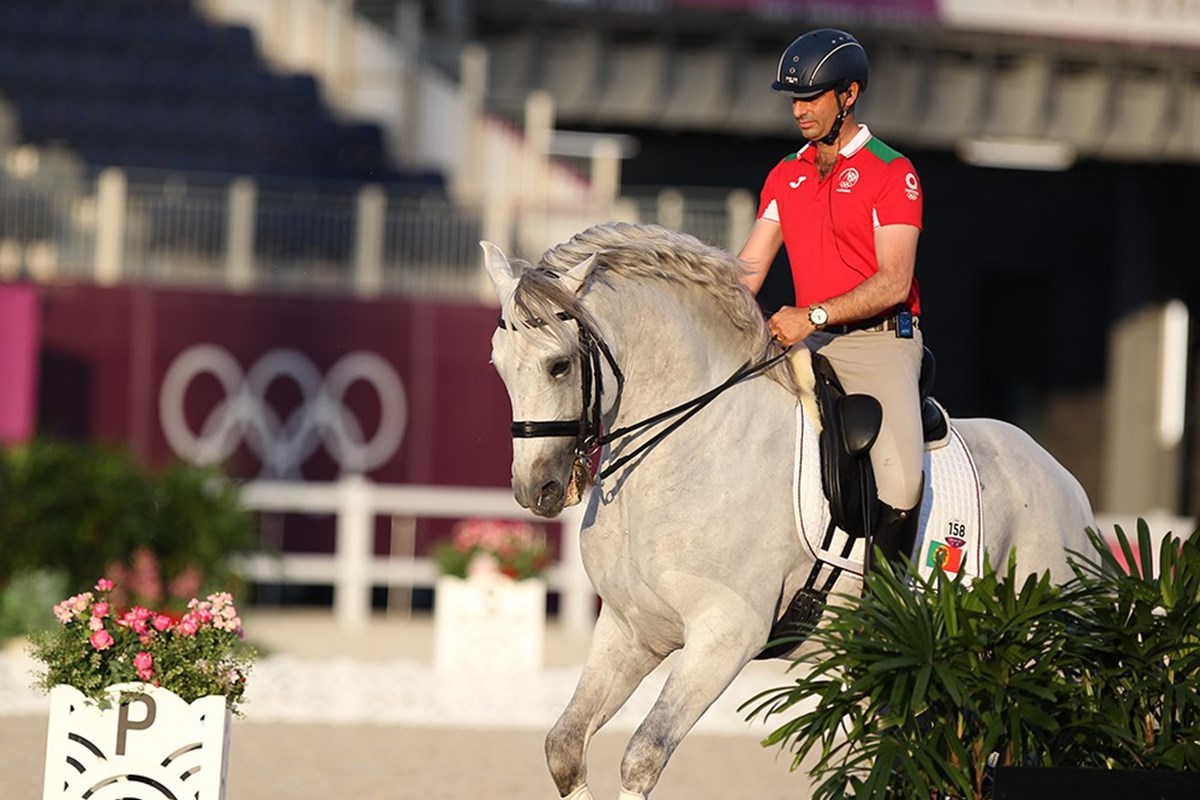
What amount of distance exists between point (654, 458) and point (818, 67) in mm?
1416

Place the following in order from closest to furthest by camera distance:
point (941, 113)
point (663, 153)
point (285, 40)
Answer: point (285, 40), point (941, 113), point (663, 153)

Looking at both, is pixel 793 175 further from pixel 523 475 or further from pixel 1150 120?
pixel 1150 120

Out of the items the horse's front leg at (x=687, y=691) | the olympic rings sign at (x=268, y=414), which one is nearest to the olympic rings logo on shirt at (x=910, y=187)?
the horse's front leg at (x=687, y=691)

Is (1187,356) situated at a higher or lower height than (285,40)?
lower

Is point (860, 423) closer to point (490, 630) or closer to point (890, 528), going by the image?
point (890, 528)

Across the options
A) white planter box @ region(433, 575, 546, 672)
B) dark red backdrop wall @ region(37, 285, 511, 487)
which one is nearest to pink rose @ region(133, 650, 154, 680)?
white planter box @ region(433, 575, 546, 672)

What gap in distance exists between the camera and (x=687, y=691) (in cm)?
670

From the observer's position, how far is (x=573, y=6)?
30031mm

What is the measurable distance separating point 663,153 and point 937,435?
29319 mm

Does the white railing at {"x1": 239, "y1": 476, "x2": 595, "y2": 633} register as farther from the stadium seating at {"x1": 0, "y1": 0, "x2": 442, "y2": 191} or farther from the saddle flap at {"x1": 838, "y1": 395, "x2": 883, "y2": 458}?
the saddle flap at {"x1": 838, "y1": 395, "x2": 883, "y2": 458}

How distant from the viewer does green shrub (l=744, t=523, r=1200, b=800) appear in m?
6.41

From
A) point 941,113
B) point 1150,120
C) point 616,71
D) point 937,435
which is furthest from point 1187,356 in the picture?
point 937,435

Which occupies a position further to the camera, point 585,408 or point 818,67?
point 818,67

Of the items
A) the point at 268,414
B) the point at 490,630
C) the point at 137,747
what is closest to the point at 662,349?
the point at 137,747
